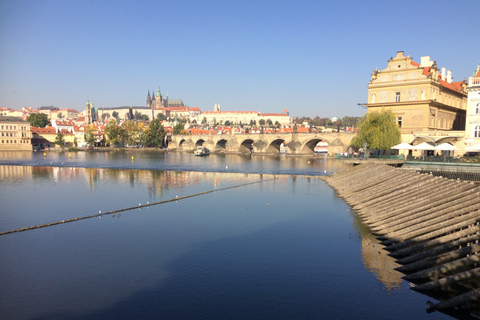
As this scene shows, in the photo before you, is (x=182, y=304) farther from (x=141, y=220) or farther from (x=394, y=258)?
(x=141, y=220)

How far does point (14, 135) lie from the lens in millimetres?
147250

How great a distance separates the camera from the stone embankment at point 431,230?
15.9m

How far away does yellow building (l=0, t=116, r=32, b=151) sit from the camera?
144125 mm

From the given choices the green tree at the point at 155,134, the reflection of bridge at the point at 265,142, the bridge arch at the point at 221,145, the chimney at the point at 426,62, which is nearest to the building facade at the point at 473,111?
the chimney at the point at 426,62

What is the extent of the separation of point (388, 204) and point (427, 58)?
1943 inches

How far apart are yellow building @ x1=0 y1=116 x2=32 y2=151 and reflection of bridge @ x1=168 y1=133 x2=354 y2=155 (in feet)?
184

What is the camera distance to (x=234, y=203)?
37.5 m

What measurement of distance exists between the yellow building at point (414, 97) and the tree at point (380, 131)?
441 cm

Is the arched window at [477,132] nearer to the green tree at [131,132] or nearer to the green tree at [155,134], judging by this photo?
the green tree at [155,134]

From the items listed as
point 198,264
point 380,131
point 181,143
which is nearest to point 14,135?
point 181,143

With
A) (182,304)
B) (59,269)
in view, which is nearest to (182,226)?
(59,269)

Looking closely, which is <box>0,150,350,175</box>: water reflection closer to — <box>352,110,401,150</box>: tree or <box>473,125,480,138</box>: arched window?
<box>352,110,401,150</box>: tree

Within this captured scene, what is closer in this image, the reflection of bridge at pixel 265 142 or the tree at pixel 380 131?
the tree at pixel 380 131

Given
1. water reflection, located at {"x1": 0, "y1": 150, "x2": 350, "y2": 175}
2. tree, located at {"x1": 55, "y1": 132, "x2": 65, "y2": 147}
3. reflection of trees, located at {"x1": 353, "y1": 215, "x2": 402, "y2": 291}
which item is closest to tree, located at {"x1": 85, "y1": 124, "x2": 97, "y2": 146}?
tree, located at {"x1": 55, "y1": 132, "x2": 65, "y2": 147}
